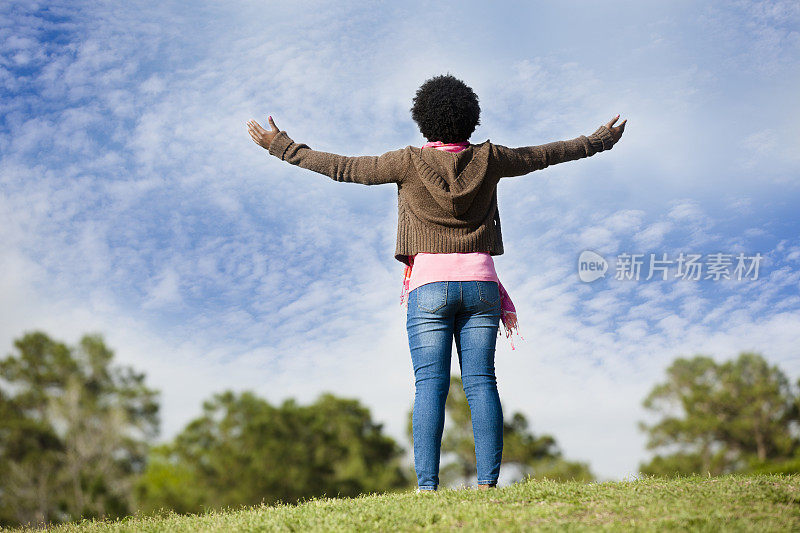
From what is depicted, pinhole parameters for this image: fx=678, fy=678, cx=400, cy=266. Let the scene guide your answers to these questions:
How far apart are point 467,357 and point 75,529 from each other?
2.99 m

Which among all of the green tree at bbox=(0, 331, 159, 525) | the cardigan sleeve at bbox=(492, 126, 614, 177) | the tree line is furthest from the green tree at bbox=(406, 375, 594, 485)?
the cardigan sleeve at bbox=(492, 126, 614, 177)

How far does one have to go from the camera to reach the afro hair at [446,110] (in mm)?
4699

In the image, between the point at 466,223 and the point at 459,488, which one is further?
the point at 466,223

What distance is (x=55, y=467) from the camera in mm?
15797

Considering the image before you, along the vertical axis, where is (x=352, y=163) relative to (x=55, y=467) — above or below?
above

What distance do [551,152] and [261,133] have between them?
2.10 meters

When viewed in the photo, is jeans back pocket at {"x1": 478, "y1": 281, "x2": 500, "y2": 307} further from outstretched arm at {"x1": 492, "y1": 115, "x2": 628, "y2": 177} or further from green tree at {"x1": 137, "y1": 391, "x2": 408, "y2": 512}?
green tree at {"x1": 137, "y1": 391, "x2": 408, "y2": 512}

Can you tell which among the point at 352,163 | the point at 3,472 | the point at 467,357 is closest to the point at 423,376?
the point at 467,357

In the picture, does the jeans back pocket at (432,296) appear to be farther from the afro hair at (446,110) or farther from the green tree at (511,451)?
the green tree at (511,451)

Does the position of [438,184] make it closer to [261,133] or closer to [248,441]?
[261,133]

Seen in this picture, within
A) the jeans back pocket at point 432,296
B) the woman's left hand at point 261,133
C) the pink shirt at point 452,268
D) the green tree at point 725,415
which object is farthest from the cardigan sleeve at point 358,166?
the green tree at point 725,415

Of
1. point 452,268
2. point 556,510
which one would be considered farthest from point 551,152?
point 556,510

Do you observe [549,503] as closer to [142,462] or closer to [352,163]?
[352,163]

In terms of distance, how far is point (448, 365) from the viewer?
4441 mm
